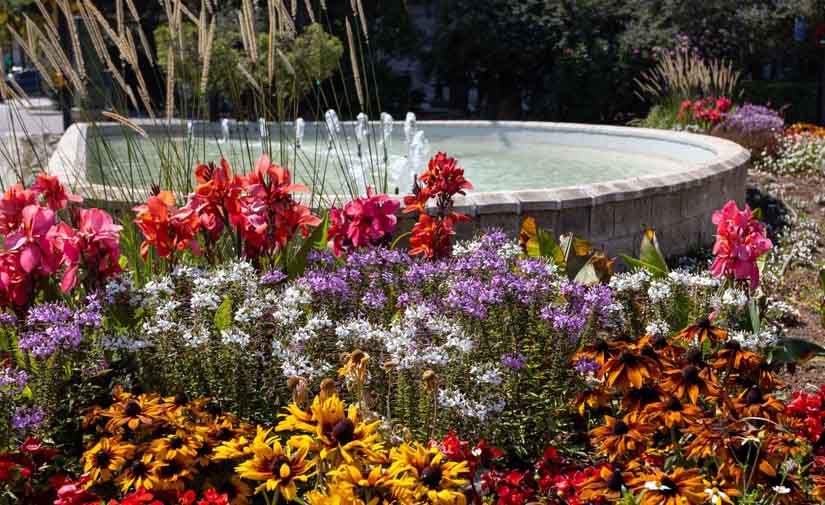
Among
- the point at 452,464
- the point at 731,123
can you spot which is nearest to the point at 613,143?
the point at 731,123

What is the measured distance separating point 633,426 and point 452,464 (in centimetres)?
52

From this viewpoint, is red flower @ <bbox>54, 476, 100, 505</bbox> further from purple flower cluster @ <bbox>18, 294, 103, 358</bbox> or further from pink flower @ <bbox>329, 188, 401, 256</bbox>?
pink flower @ <bbox>329, 188, 401, 256</bbox>

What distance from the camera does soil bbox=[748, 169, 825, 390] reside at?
13.2ft

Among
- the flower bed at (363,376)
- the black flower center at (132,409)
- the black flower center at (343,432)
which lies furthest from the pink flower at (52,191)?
the black flower center at (343,432)

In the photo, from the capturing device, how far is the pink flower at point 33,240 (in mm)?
2621

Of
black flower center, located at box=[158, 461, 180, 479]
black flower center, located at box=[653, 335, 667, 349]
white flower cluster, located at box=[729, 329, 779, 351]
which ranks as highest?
black flower center, located at box=[653, 335, 667, 349]

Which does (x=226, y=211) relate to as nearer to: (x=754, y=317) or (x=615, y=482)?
(x=615, y=482)

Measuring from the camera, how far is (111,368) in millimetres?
2471

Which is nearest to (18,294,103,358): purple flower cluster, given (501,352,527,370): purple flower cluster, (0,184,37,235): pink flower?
(0,184,37,235): pink flower

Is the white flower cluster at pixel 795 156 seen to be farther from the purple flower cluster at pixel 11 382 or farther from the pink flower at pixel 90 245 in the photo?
the purple flower cluster at pixel 11 382

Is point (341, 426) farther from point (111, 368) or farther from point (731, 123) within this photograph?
point (731, 123)

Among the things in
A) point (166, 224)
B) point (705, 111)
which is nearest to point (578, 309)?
point (166, 224)

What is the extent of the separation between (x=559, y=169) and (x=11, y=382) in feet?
24.0

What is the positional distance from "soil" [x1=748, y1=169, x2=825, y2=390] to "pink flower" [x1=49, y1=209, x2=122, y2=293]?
2195 mm
